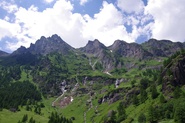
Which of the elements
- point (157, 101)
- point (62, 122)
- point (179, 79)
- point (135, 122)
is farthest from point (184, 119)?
point (62, 122)

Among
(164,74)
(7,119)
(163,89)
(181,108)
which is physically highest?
(164,74)

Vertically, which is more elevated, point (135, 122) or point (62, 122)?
point (135, 122)

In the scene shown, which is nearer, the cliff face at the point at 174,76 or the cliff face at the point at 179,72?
the cliff face at the point at 174,76

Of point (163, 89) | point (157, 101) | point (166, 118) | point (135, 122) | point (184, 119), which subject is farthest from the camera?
point (163, 89)

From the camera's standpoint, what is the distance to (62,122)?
193 meters

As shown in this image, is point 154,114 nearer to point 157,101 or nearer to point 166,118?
point 166,118

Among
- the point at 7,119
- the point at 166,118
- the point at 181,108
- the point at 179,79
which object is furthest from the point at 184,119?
the point at 7,119

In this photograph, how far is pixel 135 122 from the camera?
140m

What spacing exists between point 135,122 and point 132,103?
57753mm

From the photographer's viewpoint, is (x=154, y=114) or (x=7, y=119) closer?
(x=154, y=114)

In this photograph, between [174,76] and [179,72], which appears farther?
[179,72]

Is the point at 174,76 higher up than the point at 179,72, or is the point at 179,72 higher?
the point at 179,72

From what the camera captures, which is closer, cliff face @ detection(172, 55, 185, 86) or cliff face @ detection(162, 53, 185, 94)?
cliff face @ detection(162, 53, 185, 94)

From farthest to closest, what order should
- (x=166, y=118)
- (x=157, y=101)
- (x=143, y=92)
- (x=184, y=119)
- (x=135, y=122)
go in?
(x=143, y=92), (x=157, y=101), (x=135, y=122), (x=166, y=118), (x=184, y=119)
